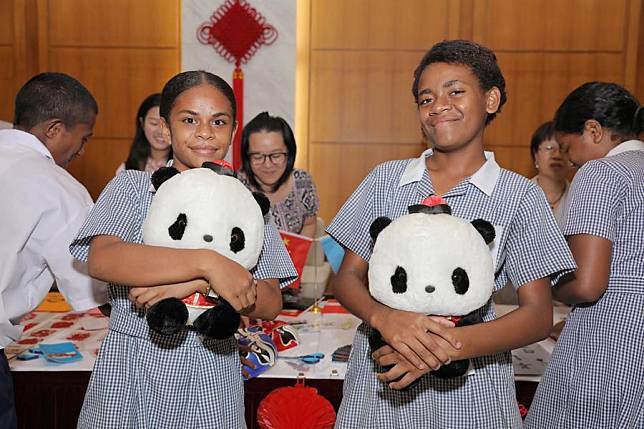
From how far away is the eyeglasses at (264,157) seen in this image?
3.05 m

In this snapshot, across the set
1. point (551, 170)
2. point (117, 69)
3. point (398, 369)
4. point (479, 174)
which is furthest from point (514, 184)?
point (117, 69)

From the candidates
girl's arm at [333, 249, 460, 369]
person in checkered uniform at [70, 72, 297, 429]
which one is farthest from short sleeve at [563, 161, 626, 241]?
Result: person in checkered uniform at [70, 72, 297, 429]

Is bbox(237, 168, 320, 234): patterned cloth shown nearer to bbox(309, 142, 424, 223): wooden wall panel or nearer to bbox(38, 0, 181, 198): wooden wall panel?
bbox(309, 142, 424, 223): wooden wall panel

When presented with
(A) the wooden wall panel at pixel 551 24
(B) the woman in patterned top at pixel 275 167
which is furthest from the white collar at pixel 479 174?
(A) the wooden wall panel at pixel 551 24

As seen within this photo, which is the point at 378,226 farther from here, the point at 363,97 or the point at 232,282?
the point at 363,97

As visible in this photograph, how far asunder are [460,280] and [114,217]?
27.9 inches

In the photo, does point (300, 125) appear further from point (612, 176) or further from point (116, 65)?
point (612, 176)

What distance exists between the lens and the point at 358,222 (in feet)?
4.65

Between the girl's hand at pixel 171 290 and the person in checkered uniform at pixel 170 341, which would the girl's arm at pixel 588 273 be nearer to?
the person in checkered uniform at pixel 170 341

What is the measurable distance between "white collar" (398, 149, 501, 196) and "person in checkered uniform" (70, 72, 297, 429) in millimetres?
344

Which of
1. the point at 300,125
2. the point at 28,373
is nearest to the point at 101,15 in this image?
the point at 300,125

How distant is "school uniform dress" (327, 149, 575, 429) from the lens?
129 cm

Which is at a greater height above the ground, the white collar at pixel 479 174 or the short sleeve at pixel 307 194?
the white collar at pixel 479 174

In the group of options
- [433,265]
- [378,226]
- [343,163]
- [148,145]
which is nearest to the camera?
[433,265]
